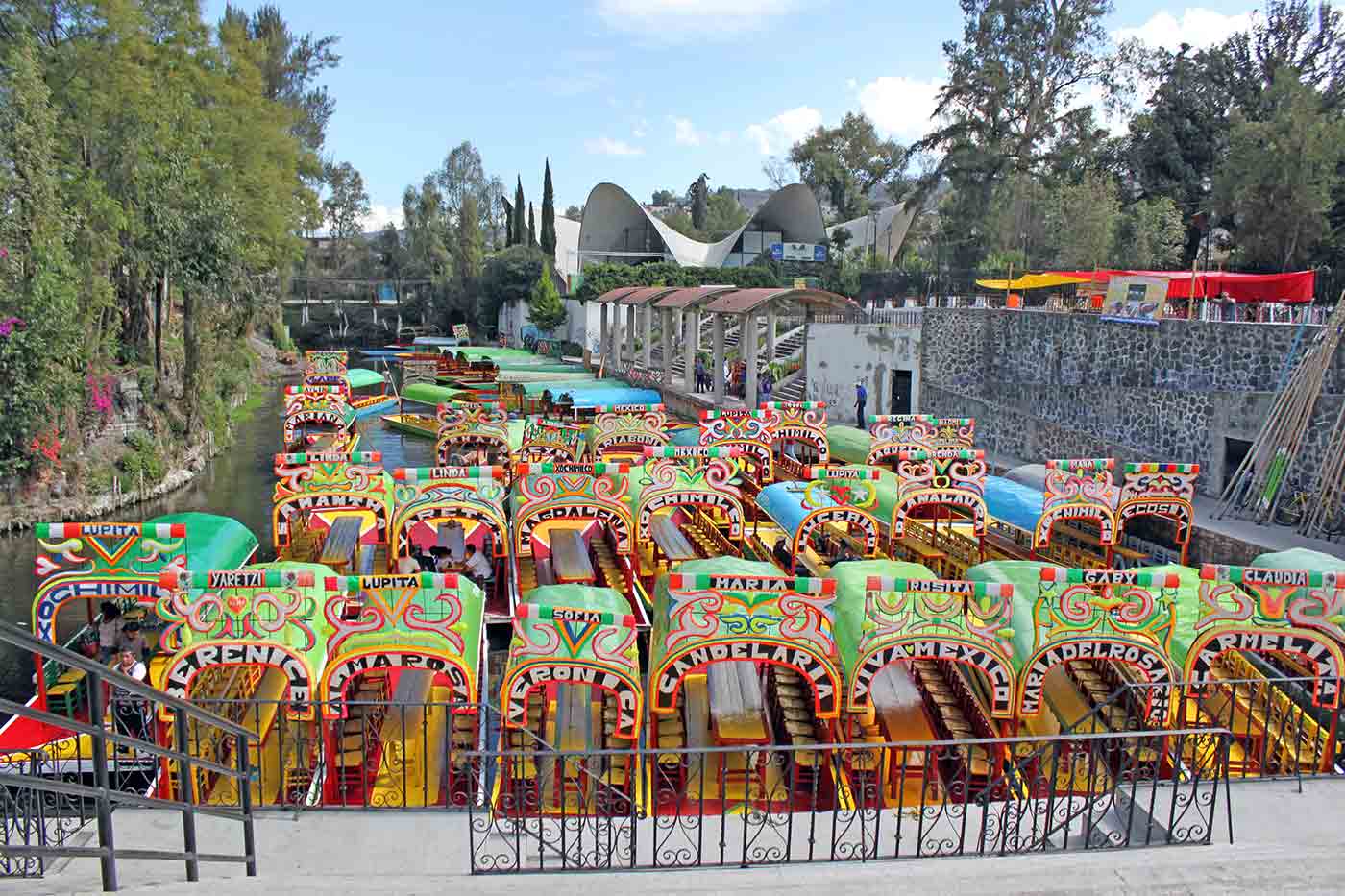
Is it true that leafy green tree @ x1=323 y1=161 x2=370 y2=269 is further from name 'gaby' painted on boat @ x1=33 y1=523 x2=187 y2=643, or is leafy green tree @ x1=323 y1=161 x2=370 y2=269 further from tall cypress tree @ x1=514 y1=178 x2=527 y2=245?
name 'gaby' painted on boat @ x1=33 y1=523 x2=187 y2=643

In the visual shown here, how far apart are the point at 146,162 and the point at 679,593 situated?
22876 millimetres

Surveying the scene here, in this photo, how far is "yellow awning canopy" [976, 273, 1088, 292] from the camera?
33500 millimetres

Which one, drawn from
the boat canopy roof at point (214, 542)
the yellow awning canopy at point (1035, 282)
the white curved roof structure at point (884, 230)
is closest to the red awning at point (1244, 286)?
the yellow awning canopy at point (1035, 282)

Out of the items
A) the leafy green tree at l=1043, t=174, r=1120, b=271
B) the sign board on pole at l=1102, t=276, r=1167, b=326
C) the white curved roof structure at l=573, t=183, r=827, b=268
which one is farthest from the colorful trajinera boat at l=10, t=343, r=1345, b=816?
the white curved roof structure at l=573, t=183, r=827, b=268

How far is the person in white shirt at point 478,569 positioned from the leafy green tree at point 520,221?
6041 cm

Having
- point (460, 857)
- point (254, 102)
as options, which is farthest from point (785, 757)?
point (254, 102)

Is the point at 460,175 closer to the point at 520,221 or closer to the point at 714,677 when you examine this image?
the point at 520,221

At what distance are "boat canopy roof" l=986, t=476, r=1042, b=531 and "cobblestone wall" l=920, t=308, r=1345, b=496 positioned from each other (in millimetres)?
5275

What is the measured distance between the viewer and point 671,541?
17828 millimetres

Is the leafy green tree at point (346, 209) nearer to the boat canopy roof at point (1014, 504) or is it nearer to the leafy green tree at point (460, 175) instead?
the leafy green tree at point (460, 175)

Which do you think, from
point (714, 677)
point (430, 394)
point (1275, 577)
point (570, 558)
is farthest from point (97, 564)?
point (430, 394)

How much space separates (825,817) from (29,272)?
20491mm

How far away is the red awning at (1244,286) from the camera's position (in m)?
24.9

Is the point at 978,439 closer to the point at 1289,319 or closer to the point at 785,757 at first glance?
the point at 1289,319
